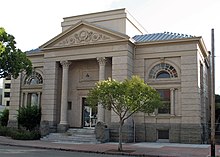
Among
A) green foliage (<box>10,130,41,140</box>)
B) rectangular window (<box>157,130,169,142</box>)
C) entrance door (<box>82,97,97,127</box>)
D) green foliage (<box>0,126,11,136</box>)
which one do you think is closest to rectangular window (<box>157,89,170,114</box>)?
rectangular window (<box>157,130,169,142</box>)

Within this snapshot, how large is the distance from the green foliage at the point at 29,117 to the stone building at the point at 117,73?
0.88 m

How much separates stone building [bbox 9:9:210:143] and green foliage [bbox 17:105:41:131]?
877 millimetres

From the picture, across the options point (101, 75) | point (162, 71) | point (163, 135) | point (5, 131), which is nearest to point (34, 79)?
point (5, 131)

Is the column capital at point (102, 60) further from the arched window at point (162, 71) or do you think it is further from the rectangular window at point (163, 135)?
the rectangular window at point (163, 135)

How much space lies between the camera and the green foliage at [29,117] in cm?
2909

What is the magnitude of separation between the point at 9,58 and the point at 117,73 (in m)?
8.85

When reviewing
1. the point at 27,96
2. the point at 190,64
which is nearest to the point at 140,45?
the point at 190,64

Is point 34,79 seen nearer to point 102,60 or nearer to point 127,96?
point 102,60

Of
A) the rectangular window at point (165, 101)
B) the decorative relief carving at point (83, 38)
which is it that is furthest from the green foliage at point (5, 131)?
the rectangular window at point (165, 101)

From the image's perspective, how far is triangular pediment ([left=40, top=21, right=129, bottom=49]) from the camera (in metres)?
27.0

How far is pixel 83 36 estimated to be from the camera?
93.0ft

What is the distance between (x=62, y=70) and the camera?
3003 cm

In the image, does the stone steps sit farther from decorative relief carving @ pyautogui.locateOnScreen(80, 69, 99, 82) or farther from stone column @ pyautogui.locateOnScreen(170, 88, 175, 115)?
stone column @ pyautogui.locateOnScreen(170, 88, 175, 115)

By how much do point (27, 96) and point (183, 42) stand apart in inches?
668
